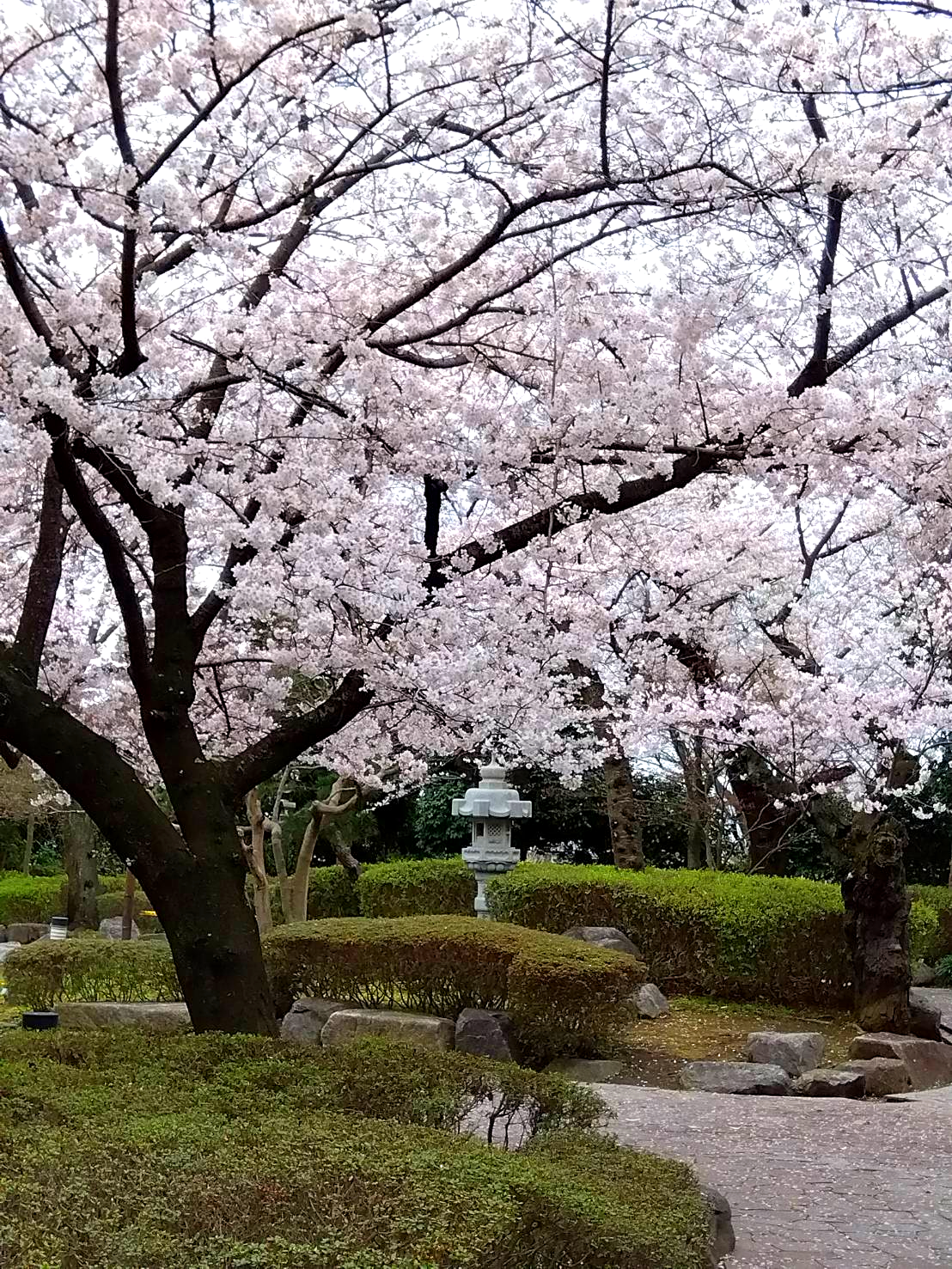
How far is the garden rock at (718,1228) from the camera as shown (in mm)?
3854

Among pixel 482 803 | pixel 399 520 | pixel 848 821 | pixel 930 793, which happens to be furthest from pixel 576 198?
pixel 930 793

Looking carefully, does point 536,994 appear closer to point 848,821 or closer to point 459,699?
point 459,699

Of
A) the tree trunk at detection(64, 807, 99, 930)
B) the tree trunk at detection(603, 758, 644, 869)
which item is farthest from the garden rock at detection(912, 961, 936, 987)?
the tree trunk at detection(64, 807, 99, 930)

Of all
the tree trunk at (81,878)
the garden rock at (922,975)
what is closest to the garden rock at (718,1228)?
the garden rock at (922,975)

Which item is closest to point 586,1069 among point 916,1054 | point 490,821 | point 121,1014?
point 916,1054

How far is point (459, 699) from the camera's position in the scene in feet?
25.0

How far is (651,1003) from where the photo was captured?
10.3 m

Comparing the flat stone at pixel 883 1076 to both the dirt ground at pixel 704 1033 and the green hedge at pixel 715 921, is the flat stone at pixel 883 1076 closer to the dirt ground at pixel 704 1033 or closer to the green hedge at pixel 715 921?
the dirt ground at pixel 704 1033

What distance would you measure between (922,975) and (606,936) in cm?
399

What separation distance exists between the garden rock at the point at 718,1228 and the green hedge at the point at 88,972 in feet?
19.0

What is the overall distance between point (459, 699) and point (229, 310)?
10.1 ft

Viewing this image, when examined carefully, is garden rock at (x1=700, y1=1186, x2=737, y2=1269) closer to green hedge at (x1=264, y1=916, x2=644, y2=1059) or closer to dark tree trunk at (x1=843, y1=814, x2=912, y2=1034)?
green hedge at (x1=264, y1=916, x2=644, y2=1059)

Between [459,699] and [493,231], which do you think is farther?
[459,699]

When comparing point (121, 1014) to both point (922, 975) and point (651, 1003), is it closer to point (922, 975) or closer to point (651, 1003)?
point (651, 1003)
